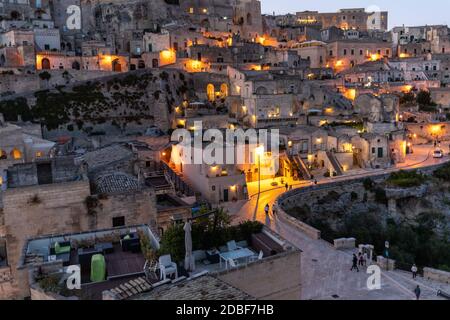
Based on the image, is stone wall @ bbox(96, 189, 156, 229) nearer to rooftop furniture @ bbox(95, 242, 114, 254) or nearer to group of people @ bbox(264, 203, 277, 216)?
rooftop furniture @ bbox(95, 242, 114, 254)

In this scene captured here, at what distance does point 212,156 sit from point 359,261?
15.6m

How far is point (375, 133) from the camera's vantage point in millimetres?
44125

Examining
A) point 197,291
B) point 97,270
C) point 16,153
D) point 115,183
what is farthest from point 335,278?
point 16,153

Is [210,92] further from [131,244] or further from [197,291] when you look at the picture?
[197,291]

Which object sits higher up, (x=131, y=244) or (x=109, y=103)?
(x=109, y=103)

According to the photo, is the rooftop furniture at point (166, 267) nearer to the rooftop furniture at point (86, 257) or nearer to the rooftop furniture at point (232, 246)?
the rooftop furniture at point (232, 246)

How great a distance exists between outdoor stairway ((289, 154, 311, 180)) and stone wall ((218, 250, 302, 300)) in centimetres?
2642

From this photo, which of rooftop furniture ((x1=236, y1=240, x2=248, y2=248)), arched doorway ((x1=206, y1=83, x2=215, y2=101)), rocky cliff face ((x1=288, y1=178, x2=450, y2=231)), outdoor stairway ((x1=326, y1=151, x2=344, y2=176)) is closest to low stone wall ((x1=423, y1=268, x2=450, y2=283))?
rooftop furniture ((x1=236, y1=240, x2=248, y2=248))

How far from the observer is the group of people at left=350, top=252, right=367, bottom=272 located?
66.5 ft

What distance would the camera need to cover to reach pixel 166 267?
11906mm

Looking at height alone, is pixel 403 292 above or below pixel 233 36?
below

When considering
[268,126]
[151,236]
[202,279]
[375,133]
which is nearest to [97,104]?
[268,126]
